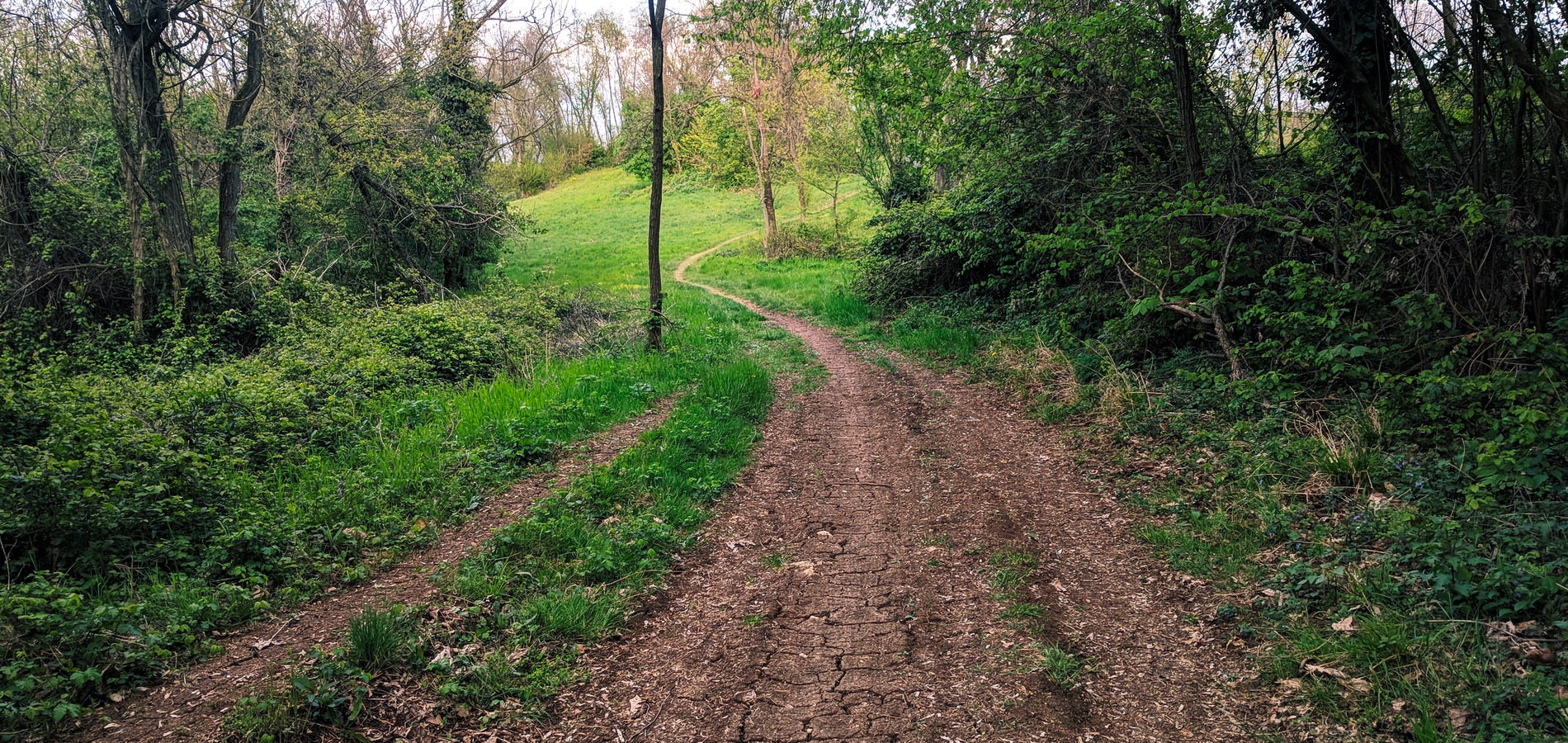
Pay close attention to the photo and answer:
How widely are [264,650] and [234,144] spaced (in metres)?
14.0

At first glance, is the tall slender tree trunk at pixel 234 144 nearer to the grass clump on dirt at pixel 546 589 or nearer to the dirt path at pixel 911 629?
the grass clump on dirt at pixel 546 589

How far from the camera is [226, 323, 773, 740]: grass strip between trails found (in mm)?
3512

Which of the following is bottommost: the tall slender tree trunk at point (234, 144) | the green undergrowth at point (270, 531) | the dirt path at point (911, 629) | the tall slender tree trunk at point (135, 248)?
the dirt path at point (911, 629)

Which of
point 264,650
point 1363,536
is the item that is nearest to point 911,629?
point 1363,536

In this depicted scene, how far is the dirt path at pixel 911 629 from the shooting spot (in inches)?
142

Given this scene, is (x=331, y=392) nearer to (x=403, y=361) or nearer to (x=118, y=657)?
(x=403, y=361)

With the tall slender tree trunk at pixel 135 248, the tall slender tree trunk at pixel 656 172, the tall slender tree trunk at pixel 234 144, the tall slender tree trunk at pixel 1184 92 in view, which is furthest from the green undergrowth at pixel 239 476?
the tall slender tree trunk at pixel 1184 92

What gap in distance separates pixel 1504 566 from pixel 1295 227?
3983 mm

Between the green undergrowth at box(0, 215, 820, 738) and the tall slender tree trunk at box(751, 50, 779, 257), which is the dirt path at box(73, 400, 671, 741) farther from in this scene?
the tall slender tree trunk at box(751, 50, 779, 257)

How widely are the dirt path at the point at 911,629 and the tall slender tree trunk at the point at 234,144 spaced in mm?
13483

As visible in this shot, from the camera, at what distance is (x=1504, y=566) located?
11.6 feet

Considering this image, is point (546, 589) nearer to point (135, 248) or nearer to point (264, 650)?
point (264, 650)

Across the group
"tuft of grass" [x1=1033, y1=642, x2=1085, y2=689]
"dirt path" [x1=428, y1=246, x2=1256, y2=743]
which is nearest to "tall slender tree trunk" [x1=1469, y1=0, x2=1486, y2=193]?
"dirt path" [x1=428, y1=246, x2=1256, y2=743]

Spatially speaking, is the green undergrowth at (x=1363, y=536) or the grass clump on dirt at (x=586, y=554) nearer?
the green undergrowth at (x=1363, y=536)
